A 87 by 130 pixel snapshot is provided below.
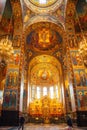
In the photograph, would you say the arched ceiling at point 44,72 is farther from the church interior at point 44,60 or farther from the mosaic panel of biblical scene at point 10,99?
the mosaic panel of biblical scene at point 10,99

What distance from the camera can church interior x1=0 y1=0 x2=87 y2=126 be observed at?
30.9 ft

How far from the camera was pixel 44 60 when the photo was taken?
17.2 meters

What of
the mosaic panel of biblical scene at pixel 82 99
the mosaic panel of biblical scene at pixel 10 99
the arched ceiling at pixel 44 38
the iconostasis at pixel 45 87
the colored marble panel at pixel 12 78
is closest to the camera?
the mosaic panel of biblical scene at pixel 82 99

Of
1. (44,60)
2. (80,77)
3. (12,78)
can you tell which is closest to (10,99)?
(12,78)

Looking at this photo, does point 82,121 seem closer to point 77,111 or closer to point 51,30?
point 77,111

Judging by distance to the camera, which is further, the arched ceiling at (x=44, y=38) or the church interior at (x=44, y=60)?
the arched ceiling at (x=44, y=38)

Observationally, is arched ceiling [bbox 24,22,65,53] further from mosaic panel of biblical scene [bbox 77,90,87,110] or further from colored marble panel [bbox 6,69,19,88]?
mosaic panel of biblical scene [bbox 77,90,87,110]

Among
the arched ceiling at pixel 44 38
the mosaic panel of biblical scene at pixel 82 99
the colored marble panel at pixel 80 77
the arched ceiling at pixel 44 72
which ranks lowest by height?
the mosaic panel of biblical scene at pixel 82 99

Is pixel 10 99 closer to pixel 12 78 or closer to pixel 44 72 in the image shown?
pixel 12 78

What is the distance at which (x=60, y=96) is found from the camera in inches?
628

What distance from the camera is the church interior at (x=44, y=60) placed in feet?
30.9

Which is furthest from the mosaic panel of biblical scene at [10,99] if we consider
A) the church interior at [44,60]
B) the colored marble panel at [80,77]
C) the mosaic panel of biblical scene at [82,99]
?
the colored marble panel at [80,77]

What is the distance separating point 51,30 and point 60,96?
830 centimetres

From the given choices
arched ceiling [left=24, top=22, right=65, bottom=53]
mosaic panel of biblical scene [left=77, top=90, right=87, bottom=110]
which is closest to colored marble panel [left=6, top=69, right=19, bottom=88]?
mosaic panel of biblical scene [left=77, top=90, right=87, bottom=110]
